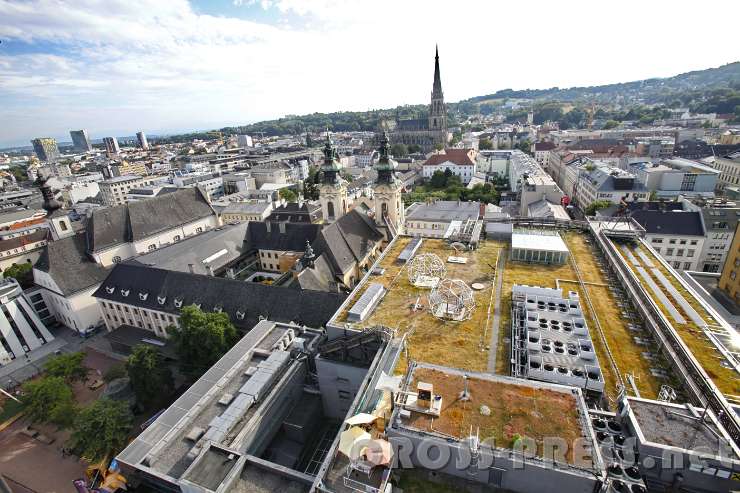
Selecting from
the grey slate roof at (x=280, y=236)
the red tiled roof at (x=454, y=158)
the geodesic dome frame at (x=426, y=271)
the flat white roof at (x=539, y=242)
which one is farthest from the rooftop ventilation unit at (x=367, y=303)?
the red tiled roof at (x=454, y=158)

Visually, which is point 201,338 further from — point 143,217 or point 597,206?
point 597,206

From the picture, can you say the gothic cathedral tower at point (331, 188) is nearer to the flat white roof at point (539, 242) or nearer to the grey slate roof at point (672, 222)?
the flat white roof at point (539, 242)

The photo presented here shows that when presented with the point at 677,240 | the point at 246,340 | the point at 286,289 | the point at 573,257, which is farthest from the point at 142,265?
the point at 677,240

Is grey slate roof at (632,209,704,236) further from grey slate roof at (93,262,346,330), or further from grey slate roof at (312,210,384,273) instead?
grey slate roof at (93,262,346,330)

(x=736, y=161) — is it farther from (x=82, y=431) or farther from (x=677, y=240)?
(x=82, y=431)

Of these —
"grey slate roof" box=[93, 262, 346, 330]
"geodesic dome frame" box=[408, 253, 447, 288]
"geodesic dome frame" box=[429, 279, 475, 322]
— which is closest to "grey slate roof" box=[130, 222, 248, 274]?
"grey slate roof" box=[93, 262, 346, 330]

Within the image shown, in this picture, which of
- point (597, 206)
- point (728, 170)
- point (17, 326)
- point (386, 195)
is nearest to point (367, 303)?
point (386, 195)
